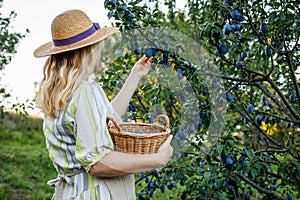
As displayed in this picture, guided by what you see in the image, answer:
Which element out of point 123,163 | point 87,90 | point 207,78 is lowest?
point 123,163

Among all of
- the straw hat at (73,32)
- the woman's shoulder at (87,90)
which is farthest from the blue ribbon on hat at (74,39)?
the woman's shoulder at (87,90)

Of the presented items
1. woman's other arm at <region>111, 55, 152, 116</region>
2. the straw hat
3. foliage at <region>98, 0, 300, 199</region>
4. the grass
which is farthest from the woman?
the grass

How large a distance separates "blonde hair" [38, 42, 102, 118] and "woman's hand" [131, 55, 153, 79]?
1.27 ft

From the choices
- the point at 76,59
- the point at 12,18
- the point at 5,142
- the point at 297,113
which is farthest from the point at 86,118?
→ the point at 5,142

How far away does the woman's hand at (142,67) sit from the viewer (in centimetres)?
214

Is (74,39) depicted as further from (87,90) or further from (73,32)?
(87,90)

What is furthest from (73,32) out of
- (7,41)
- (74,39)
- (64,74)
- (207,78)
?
(7,41)

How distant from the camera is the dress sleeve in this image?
1604 mm

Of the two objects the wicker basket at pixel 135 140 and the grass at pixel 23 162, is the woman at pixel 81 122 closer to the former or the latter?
the wicker basket at pixel 135 140

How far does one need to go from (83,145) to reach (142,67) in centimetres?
63

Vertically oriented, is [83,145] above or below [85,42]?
below

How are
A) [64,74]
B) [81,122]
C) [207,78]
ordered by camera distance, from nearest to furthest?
[81,122]
[64,74]
[207,78]

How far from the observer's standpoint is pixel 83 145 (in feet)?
5.29

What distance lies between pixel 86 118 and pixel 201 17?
6.36ft
